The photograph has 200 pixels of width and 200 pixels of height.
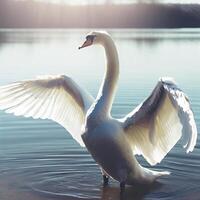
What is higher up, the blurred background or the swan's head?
the swan's head

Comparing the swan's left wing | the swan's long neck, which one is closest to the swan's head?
the swan's long neck

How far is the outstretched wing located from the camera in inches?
408

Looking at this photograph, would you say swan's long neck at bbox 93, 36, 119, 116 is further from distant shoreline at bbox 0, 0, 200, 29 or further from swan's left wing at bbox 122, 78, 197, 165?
distant shoreline at bbox 0, 0, 200, 29

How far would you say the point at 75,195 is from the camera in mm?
10539

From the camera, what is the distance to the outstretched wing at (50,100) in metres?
10.4

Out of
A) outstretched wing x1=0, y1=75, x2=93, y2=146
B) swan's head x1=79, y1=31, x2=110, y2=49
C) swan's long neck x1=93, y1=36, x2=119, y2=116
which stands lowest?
outstretched wing x1=0, y1=75, x2=93, y2=146

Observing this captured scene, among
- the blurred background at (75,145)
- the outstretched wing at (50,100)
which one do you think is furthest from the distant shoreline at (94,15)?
the outstretched wing at (50,100)

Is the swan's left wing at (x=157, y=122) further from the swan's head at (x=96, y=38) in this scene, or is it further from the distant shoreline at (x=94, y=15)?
the distant shoreline at (x=94, y=15)

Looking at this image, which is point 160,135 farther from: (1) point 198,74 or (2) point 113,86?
(1) point 198,74

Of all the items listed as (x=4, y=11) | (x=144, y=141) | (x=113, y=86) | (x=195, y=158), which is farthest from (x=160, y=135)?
(x=4, y=11)

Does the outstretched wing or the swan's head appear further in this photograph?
the outstretched wing

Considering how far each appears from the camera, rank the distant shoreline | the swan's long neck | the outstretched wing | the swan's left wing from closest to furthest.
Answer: the swan's left wing
the swan's long neck
the outstretched wing
the distant shoreline

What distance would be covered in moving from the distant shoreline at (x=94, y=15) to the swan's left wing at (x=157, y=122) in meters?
80.4

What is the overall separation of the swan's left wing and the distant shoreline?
80394mm
